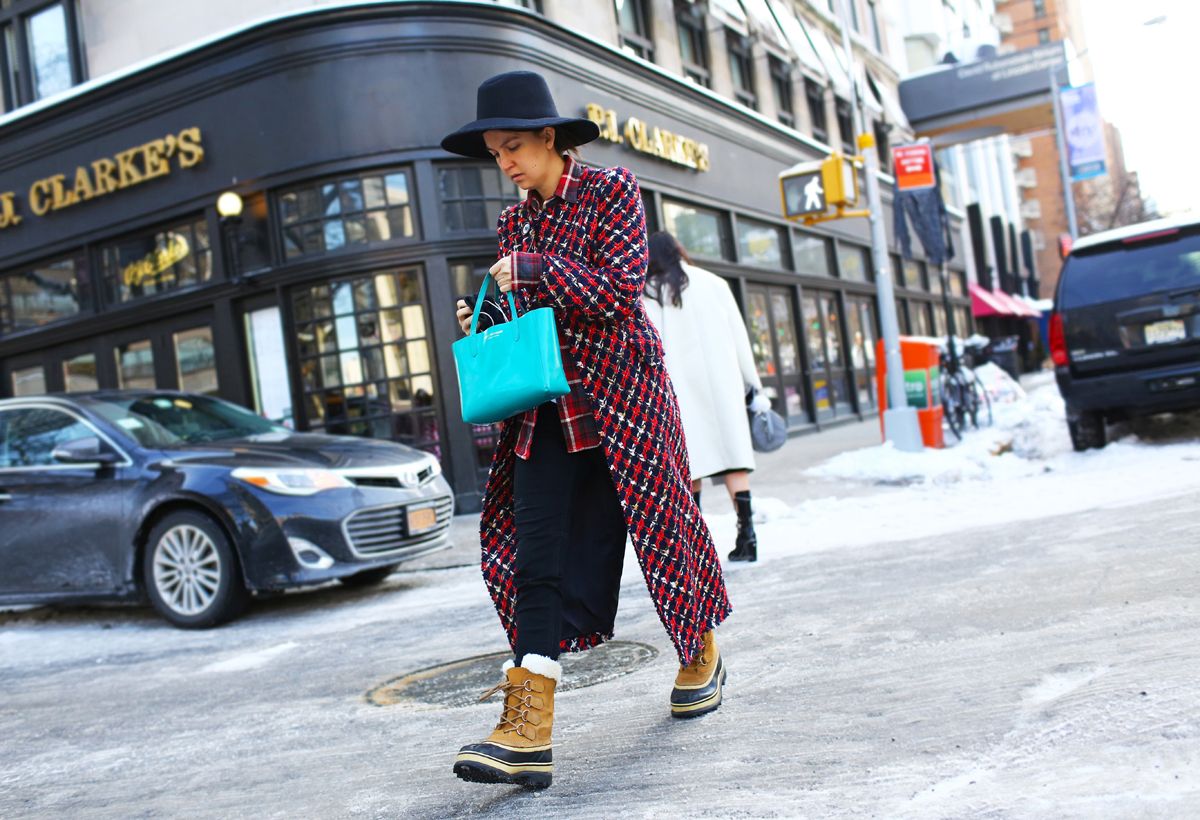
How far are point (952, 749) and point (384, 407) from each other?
1047 centimetres

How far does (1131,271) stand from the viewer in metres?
9.38

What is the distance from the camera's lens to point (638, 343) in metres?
3.40

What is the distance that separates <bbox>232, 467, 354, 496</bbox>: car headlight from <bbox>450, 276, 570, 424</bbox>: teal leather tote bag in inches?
161

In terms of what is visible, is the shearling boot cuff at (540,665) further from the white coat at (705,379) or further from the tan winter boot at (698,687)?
the white coat at (705,379)

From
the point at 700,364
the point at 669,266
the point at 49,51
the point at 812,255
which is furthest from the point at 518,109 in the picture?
the point at 812,255

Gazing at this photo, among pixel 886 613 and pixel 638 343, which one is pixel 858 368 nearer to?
pixel 886 613

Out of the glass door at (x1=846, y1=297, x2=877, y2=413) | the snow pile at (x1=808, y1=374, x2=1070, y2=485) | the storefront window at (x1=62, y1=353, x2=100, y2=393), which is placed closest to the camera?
the snow pile at (x1=808, y1=374, x2=1070, y2=485)

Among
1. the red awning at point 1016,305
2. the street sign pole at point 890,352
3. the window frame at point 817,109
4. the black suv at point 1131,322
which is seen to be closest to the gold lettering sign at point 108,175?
the street sign pole at point 890,352

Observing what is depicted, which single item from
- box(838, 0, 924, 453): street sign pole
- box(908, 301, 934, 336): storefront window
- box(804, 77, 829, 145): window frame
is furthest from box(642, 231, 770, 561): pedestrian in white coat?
box(908, 301, 934, 336): storefront window

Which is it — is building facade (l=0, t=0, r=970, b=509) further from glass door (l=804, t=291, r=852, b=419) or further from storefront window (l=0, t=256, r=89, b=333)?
glass door (l=804, t=291, r=852, b=419)

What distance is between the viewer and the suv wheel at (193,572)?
6.93 metres

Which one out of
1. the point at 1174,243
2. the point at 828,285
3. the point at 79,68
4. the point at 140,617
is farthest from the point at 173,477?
the point at 828,285

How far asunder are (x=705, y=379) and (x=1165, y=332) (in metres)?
4.55

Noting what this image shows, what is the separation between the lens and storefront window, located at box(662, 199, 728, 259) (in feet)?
55.0
